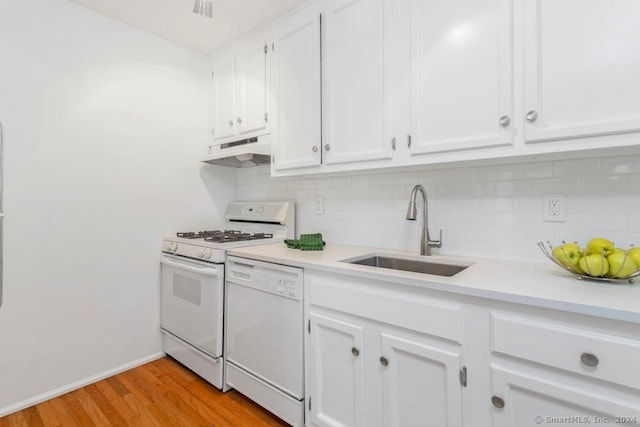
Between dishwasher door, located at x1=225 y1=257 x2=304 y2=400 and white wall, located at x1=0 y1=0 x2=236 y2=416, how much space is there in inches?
34.4

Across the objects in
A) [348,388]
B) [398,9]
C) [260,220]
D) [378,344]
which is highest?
[398,9]

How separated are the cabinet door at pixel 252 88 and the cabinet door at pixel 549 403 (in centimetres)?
190

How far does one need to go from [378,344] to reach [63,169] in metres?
2.08

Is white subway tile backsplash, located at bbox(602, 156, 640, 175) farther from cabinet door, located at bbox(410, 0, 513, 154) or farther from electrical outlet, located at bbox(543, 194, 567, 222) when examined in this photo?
cabinet door, located at bbox(410, 0, 513, 154)

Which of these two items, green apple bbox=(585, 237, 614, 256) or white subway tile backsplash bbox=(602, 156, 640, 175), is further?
white subway tile backsplash bbox=(602, 156, 640, 175)

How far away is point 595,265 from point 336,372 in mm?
1079

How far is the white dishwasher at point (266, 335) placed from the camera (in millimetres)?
1541

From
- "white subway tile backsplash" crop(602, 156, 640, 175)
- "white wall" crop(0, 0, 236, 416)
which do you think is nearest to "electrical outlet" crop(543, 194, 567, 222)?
"white subway tile backsplash" crop(602, 156, 640, 175)

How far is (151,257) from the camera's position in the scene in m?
2.31

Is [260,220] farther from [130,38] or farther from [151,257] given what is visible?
[130,38]

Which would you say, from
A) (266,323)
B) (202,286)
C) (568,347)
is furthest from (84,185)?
(568,347)

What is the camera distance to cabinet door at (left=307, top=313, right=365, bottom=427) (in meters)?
1.34

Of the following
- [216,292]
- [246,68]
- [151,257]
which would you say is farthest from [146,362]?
[246,68]

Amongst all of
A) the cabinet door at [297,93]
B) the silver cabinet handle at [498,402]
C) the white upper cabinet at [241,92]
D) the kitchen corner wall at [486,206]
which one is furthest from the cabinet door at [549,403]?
the white upper cabinet at [241,92]
